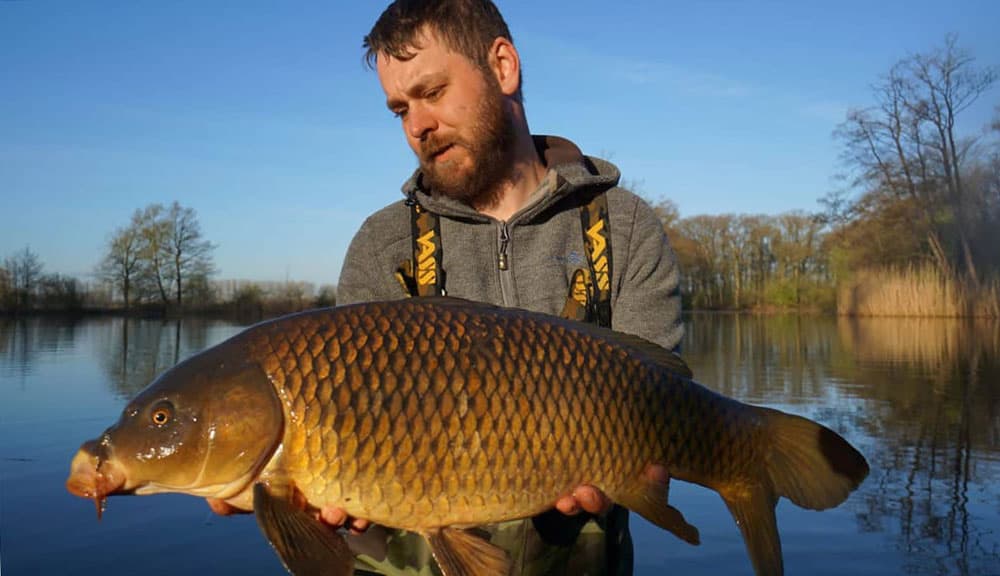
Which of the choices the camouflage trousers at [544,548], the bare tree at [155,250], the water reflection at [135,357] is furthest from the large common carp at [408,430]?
the bare tree at [155,250]

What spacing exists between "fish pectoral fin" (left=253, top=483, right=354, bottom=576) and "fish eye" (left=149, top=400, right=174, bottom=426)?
0.82 feet

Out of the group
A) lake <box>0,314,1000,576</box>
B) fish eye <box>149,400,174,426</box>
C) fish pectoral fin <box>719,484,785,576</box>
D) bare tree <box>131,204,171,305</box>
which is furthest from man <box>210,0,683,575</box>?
bare tree <box>131,204,171,305</box>

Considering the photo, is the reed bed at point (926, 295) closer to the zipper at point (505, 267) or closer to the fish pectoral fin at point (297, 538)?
the zipper at point (505, 267)

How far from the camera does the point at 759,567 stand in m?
1.90

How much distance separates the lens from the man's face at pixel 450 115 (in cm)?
250

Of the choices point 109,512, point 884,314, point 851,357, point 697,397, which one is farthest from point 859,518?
point 884,314

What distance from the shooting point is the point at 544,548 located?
2230 millimetres


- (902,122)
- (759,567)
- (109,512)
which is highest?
(902,122)

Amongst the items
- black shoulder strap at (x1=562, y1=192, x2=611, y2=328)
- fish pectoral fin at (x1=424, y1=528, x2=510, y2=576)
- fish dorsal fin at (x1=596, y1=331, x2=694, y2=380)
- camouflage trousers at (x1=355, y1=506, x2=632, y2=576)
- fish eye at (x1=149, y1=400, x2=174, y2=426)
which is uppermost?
black shoulder strap at (x1=562, y1=192, x2=611, y2=328)

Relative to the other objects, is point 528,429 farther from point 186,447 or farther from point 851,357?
point 851,357

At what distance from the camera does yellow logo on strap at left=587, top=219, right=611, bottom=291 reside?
246 cm

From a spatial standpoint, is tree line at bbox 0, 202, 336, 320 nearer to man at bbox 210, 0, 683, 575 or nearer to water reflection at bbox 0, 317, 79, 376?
water reflection at bbox 0, 317, 79, 376

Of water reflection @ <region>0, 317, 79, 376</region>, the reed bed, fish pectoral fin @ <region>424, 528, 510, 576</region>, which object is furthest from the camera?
the reed bed

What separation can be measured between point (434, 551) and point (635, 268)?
1.20 metres
